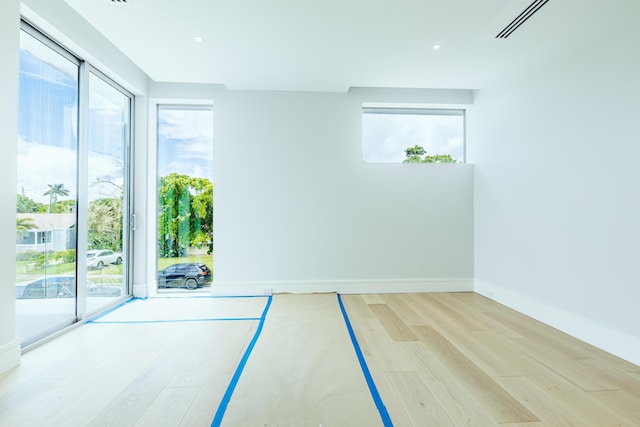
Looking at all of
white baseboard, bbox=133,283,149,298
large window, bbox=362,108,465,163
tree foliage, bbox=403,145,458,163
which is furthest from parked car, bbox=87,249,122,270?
tree foliage, bbox=403,145,458,163

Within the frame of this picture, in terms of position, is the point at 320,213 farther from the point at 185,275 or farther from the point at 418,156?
the point at 185,275

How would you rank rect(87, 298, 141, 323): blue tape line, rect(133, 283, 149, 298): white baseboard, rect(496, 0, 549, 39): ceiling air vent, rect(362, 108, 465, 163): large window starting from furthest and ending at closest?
rect(362, 108, 465, 163): large window, rect(133, 283, 149, 298): white baseboard, rect(87, 298, 141, 323): blue tape line, rect(496, 0, 549, 39): ceiling air vent

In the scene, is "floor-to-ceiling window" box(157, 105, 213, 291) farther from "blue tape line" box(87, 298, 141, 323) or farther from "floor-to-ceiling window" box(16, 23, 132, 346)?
"floor-to-ceiling window" box(16, 23, 132, 346)

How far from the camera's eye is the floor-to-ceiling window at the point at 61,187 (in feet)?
7.60

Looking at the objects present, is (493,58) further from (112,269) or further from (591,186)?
(112,269)

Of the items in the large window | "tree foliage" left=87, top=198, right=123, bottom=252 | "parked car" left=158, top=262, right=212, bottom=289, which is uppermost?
the large window

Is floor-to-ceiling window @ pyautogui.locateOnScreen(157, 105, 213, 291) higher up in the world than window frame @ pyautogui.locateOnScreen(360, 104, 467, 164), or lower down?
lower down

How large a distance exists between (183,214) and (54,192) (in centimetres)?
153

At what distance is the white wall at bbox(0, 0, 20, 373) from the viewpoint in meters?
1.97

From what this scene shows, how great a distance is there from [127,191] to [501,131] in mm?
4788

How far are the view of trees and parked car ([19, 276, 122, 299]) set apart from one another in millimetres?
997

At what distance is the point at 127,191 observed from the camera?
3754mm

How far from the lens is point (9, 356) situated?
79.9 inches

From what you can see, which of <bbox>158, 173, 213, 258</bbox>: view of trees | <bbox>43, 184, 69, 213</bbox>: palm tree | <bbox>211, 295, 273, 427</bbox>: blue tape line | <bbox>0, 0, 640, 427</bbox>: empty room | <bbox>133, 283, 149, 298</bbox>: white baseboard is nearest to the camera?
<bbox>211, 295, 273, 427</bbox>: blue tape line
